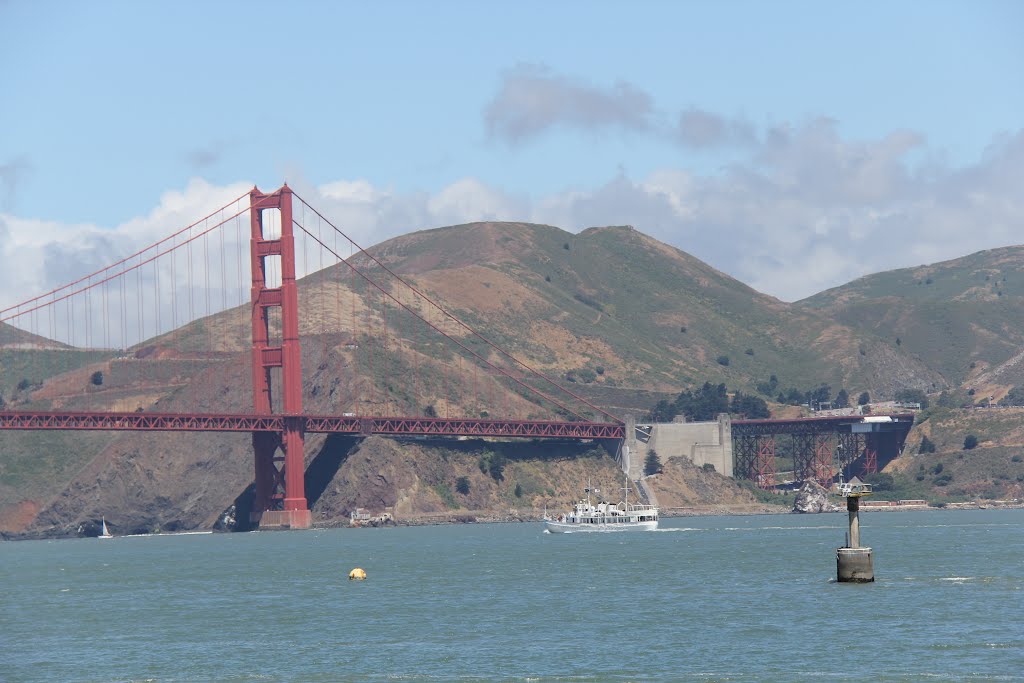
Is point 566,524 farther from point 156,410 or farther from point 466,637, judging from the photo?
point 466,637

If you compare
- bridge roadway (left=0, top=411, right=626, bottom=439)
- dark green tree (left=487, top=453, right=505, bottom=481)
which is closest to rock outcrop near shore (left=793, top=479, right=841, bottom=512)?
bridge roadway (left=0, top=411, right=626, bottom=439)

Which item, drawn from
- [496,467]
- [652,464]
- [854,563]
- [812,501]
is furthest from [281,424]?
[854,563]

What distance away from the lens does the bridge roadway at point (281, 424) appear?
5581 inches

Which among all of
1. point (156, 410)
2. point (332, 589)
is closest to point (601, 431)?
point (156, 410)

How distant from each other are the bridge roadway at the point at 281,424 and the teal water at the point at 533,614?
803 inches

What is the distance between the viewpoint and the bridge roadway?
14175cm

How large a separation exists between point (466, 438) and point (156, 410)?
3695cm

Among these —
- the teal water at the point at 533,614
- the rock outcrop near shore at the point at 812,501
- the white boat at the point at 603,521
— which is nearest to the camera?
the teal water at the point at 533,614

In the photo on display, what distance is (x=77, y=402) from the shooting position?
196750 mm

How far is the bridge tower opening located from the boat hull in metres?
24.8

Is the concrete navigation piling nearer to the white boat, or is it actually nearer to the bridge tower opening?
the white boat

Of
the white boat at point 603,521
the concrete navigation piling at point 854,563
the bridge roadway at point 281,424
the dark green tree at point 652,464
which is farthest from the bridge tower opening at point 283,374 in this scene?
the concrete navigation piling at point 854,563

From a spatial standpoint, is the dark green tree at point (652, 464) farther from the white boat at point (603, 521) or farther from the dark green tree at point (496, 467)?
the white boat at point (603, 521)

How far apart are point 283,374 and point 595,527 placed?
3270 centimetres
